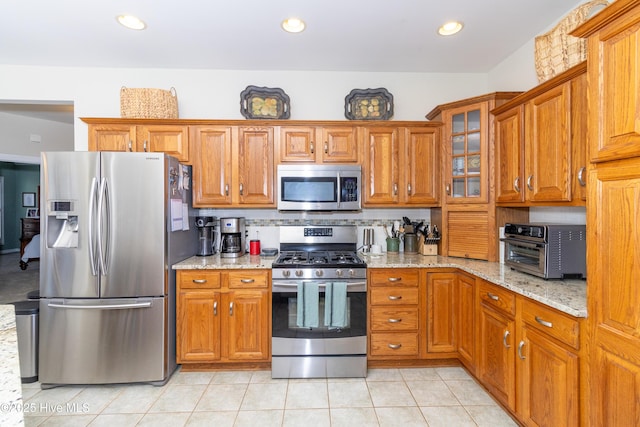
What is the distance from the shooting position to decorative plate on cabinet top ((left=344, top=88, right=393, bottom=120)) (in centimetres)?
309

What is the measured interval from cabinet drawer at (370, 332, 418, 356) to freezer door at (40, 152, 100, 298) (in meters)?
2.30

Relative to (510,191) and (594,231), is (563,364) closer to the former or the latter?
(594,231)

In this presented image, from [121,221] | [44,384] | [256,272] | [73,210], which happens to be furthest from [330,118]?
[44,384]

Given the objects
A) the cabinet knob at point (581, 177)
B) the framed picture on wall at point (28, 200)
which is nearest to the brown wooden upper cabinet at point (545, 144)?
the cabinet knob at point (581, 177)

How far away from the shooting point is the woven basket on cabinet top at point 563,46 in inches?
73.5

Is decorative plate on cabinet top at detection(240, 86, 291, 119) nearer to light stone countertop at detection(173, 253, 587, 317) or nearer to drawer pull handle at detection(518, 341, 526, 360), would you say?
light stone countertop at detection(173, 253, 587, 317)

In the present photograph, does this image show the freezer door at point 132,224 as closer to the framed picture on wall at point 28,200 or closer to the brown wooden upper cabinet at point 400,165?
the brown wooden upper cabinet at point 400,165

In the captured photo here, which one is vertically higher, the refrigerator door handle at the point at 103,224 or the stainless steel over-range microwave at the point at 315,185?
the stainless steel over-range microwave at the point at 315,185

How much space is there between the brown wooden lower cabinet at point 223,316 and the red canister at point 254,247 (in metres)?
0.51

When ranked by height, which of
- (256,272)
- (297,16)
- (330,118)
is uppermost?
(297,16)

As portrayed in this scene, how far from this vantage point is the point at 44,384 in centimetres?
234

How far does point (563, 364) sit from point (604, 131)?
3.79ft

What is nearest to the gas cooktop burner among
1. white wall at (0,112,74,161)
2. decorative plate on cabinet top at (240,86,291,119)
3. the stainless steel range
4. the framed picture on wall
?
the stainless steel range

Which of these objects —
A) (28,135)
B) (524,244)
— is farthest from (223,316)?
(28,135)
